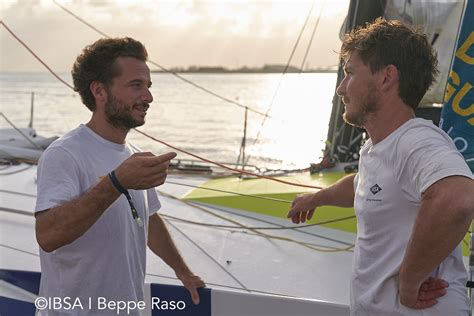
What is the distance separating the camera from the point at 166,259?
2541 mm

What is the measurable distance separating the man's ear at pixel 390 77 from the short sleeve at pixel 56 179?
1.06m

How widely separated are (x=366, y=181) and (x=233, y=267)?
1680 mm

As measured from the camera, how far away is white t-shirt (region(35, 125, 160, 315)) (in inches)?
75.4

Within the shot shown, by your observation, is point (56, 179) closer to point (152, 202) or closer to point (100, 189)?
point (100, 189)

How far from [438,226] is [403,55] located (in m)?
0.55

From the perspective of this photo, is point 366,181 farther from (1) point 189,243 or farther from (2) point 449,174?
(1) point 189,243

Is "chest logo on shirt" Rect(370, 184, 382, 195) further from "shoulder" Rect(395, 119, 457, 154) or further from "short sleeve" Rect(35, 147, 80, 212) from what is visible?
"short sleeve" Rect(35, 147, 80, 212)

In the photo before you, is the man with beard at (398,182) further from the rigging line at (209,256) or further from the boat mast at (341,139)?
the boat mast at (341,139)

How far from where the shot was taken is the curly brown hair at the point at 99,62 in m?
2.11

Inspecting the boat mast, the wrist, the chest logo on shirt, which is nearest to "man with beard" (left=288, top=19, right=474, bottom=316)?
the chest logo on shirt

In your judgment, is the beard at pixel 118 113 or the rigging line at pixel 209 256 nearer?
the beard at pixel 118 113

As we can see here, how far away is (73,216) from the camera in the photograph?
70.5 inches

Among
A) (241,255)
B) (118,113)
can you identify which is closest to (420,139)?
(118,113)

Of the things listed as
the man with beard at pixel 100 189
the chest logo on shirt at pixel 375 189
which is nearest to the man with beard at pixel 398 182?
the chest logo on shirt at pixel 375 189
